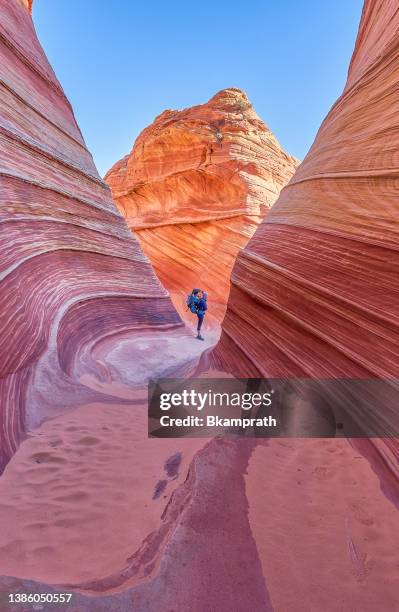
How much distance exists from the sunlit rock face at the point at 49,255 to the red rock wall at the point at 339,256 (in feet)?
6.65

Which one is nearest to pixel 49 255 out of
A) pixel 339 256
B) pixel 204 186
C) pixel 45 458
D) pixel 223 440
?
pixel 45 458

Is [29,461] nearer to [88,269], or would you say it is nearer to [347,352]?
[347,352]

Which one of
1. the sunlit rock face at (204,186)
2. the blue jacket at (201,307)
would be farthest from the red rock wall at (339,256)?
the sunlit rock face at (204,186)

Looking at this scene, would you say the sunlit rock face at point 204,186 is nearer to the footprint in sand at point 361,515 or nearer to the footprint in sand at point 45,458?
the footprint in sand at point 45,458

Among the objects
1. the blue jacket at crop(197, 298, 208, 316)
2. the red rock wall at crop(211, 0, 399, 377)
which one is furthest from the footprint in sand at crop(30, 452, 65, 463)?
the blue jacket at crop(197, 298, 208, 316)

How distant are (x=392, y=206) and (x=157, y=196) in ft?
37.6

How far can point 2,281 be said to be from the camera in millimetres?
2715

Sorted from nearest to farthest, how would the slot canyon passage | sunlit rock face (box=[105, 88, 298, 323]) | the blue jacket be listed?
the slot canyon passage < the blue jacket < sunlit rock face (box=[105, 88, 298, 323])

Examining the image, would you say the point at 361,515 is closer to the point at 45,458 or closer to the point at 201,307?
the point at 45,458

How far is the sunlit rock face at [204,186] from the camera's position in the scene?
10477 mm

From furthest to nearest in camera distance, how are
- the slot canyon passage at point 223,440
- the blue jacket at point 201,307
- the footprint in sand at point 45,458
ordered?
the blue jacket at point 201,307
the footprint in sand at point 45,458
the slot canyon passage at point 223,440

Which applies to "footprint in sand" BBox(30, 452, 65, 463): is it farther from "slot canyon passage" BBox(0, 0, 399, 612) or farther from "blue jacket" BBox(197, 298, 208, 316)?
"blue jacket" BBox(197, 298, 208, 316)

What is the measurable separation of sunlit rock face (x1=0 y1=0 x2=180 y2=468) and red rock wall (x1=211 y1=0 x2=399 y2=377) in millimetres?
2027

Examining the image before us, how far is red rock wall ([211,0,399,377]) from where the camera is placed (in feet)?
6.06
